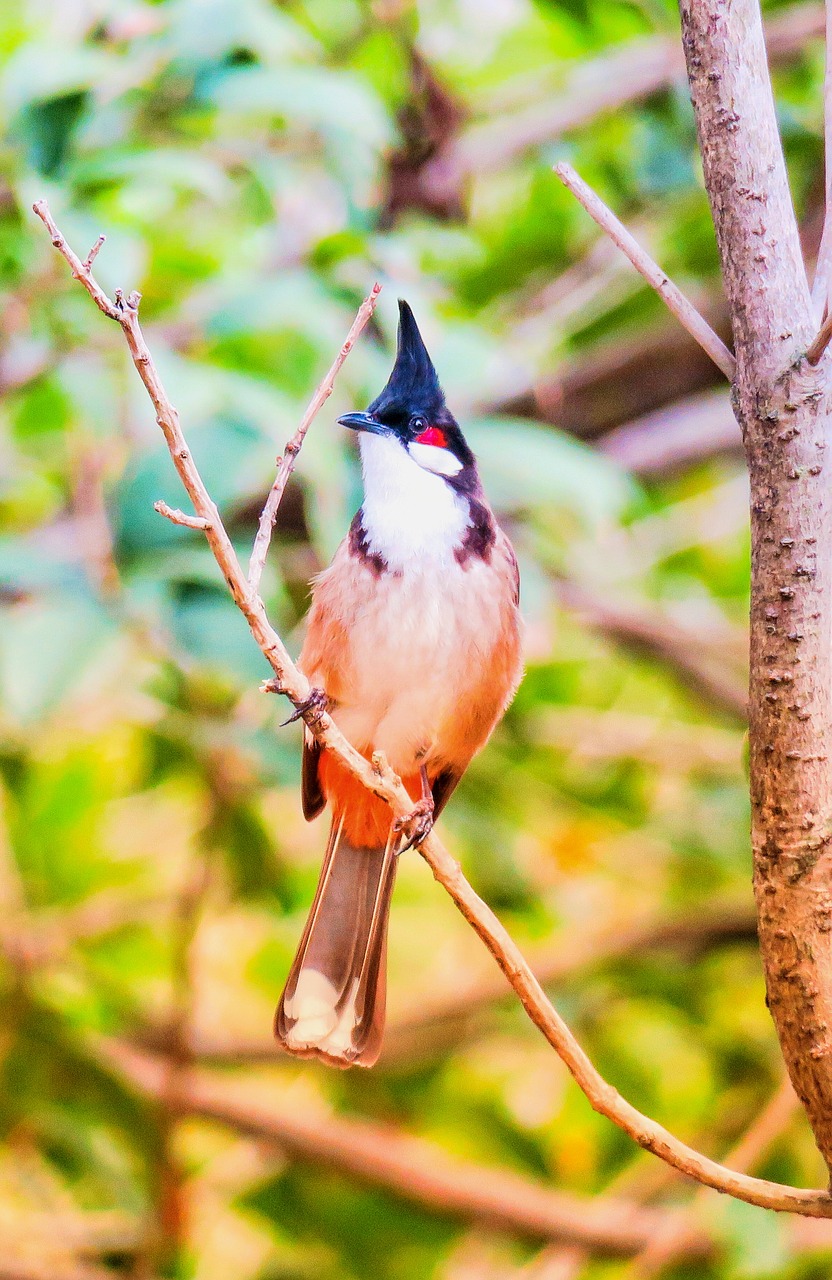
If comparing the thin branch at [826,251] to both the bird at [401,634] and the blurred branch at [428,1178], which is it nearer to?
the bird at [401,634]

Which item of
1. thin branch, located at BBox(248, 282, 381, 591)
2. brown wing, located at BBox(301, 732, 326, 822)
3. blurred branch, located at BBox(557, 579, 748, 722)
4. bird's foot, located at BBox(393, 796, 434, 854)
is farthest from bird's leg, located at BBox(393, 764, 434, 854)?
blurred branch, located at BBox(557, 579, 748, 722)

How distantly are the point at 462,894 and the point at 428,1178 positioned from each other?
200cm

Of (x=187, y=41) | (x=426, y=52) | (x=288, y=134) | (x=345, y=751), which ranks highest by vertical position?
(x=426, y=52)

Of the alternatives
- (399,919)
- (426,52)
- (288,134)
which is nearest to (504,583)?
(288,134)

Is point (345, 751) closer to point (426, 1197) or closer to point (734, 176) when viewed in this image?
point (734, 176)

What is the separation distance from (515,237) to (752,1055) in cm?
198

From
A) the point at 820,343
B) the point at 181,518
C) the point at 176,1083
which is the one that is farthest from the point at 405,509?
the point at 176,1083

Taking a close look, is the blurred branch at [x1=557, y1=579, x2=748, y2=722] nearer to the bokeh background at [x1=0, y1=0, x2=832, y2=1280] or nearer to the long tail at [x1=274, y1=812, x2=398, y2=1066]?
the bokeh background at [x1=0, y1=0, x2=832, y2=1280]

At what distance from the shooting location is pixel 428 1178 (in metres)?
2.93

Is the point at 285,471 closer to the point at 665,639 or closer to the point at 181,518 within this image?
the point at 181,518

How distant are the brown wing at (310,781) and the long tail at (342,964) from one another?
0.25 feet

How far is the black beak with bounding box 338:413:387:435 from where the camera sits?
183 cm

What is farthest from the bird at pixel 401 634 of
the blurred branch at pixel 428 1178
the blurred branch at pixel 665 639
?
the blurred branch at pixel 428 1178

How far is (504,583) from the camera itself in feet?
6.53
